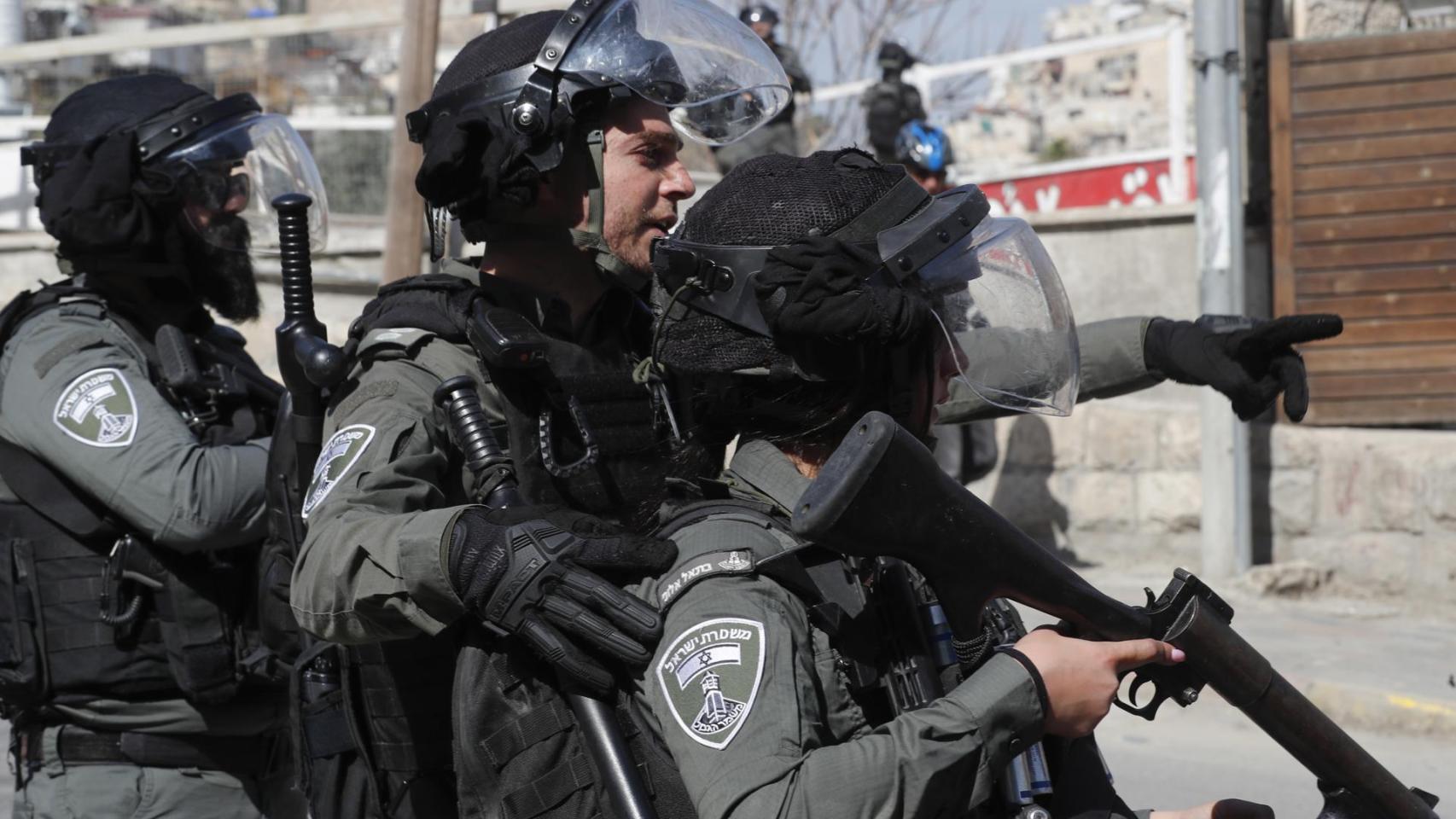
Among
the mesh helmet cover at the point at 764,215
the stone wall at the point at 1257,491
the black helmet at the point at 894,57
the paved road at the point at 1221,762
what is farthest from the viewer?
the black helmet at the point at 894,57

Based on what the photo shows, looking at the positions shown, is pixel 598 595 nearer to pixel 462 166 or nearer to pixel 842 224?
pixel 842 224

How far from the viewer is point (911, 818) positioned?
1.59m

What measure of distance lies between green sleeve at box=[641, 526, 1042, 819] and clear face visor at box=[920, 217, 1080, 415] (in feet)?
1.35

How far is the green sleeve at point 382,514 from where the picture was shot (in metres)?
2.00

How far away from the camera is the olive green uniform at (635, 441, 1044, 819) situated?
156 cm

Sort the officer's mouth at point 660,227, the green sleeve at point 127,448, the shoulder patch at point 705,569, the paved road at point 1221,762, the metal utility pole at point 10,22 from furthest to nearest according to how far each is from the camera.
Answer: the metal utility pole at point 10,22
the paved road at point 1221,762
the green sleeve at point 127,448
the officer's mouth at point 660,227
the shoulder patch at point 705,569

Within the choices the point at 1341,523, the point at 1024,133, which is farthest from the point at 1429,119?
the point at 1024,133

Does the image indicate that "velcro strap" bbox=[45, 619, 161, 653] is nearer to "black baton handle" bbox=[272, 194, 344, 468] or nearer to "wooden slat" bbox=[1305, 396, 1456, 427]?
"black baton handle" bbox=[272, 194, 344, 468]

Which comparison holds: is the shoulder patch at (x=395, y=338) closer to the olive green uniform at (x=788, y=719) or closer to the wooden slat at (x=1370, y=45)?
the olive green uniform at (x=788, y=719)

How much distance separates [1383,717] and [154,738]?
14.3 ft

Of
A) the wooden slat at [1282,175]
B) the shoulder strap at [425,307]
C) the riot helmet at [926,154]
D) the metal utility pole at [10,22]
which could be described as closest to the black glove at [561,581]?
the shoulder strap at [425,307]

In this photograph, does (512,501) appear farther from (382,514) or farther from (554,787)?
(554,787)

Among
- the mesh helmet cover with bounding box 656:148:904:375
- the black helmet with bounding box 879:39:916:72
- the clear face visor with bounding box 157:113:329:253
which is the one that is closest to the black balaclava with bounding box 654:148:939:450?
the mesh helmet cover with bounding box 656:148:904:375

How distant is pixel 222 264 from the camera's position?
3385 mm
